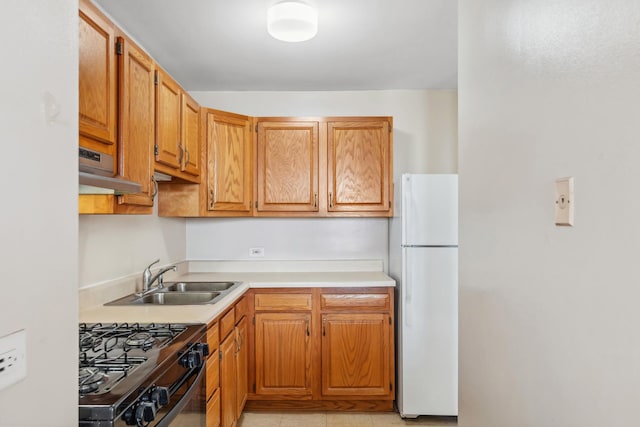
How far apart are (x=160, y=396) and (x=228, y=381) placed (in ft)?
3.67

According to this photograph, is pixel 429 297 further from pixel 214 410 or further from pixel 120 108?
pixel 120 108

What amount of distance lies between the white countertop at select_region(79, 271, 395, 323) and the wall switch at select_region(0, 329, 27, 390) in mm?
1123

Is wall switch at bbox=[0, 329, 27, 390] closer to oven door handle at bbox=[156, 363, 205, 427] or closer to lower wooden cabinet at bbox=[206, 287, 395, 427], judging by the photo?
oven door handle at bbox=[156, 363, 205, 427]

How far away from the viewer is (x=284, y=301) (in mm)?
2875

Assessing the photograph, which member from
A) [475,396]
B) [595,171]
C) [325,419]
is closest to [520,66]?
[595,171]

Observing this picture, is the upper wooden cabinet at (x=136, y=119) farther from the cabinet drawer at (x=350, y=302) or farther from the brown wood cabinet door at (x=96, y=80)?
the cabinet drawer at (x=350, y=302)

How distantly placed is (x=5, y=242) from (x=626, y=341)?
995 mm

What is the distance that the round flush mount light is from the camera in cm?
208

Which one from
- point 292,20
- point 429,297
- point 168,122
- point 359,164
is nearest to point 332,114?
point 359,164

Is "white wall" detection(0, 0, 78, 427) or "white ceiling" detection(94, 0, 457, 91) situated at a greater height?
"white ceiling" detection(94, 0, 457, 91)

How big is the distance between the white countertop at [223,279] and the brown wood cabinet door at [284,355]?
0.24m

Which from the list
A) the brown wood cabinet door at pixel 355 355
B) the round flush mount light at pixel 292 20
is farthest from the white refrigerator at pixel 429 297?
the round flush mount light at pixel 292 20

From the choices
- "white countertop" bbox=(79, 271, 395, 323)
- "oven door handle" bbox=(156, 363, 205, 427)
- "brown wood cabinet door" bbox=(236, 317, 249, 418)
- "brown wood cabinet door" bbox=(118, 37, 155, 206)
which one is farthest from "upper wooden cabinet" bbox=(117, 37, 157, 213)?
"brown wood cabinet door" bbox=(236, 317, 249, 418)

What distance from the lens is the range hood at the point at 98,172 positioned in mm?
1255
